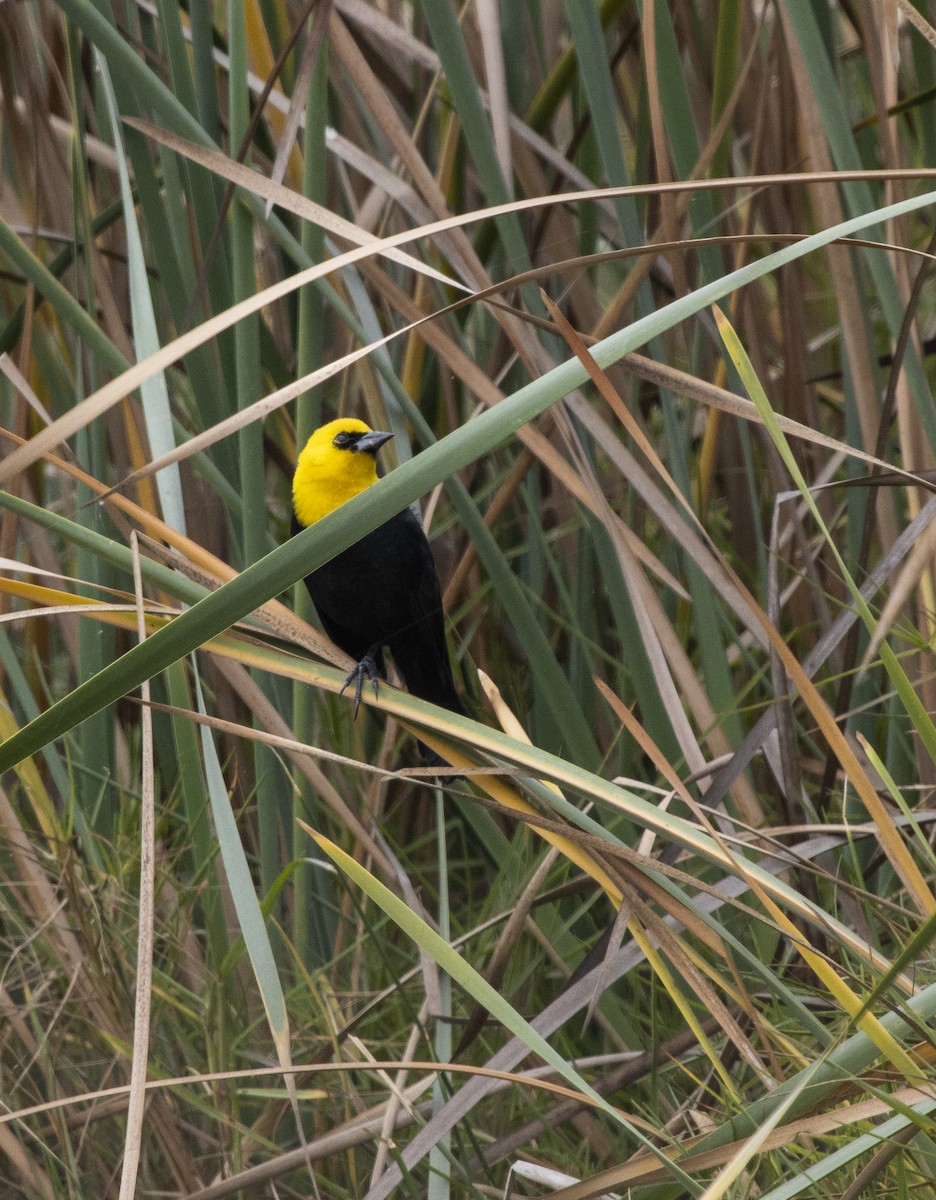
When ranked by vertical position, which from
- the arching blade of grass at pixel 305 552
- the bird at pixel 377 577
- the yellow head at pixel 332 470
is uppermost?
the arching blade of grass at pixel 305 552

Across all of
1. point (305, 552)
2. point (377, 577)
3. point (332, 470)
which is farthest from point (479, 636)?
point (305, 552)

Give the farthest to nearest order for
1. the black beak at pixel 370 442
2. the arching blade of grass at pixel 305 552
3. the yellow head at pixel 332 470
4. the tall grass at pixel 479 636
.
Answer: the yellow head at pixel 332 470 → the black beak at pixel 370 442 → the tall grass at pixel 479 636 → the arching blade of grass at pixel 305 552

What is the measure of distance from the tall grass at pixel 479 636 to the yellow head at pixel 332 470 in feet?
0.29

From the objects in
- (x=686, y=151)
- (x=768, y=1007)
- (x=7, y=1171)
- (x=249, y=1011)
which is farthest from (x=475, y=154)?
(x=7, y=1171)

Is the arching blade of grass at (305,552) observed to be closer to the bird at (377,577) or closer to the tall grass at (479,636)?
the tall grass at (479,636)

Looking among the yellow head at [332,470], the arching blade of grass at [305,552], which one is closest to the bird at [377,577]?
the yellow head at [332,470]

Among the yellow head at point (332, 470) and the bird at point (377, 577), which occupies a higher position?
the yellow head at point (332, 470)

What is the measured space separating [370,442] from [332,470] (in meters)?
0.11

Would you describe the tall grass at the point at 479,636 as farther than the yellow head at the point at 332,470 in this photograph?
No

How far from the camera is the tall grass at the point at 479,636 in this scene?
0.99 metres

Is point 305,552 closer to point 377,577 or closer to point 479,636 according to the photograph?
point 479,636

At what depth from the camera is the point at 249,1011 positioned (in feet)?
5.10

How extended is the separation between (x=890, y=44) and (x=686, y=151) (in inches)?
9.5

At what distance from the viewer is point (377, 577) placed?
2.01 metres
